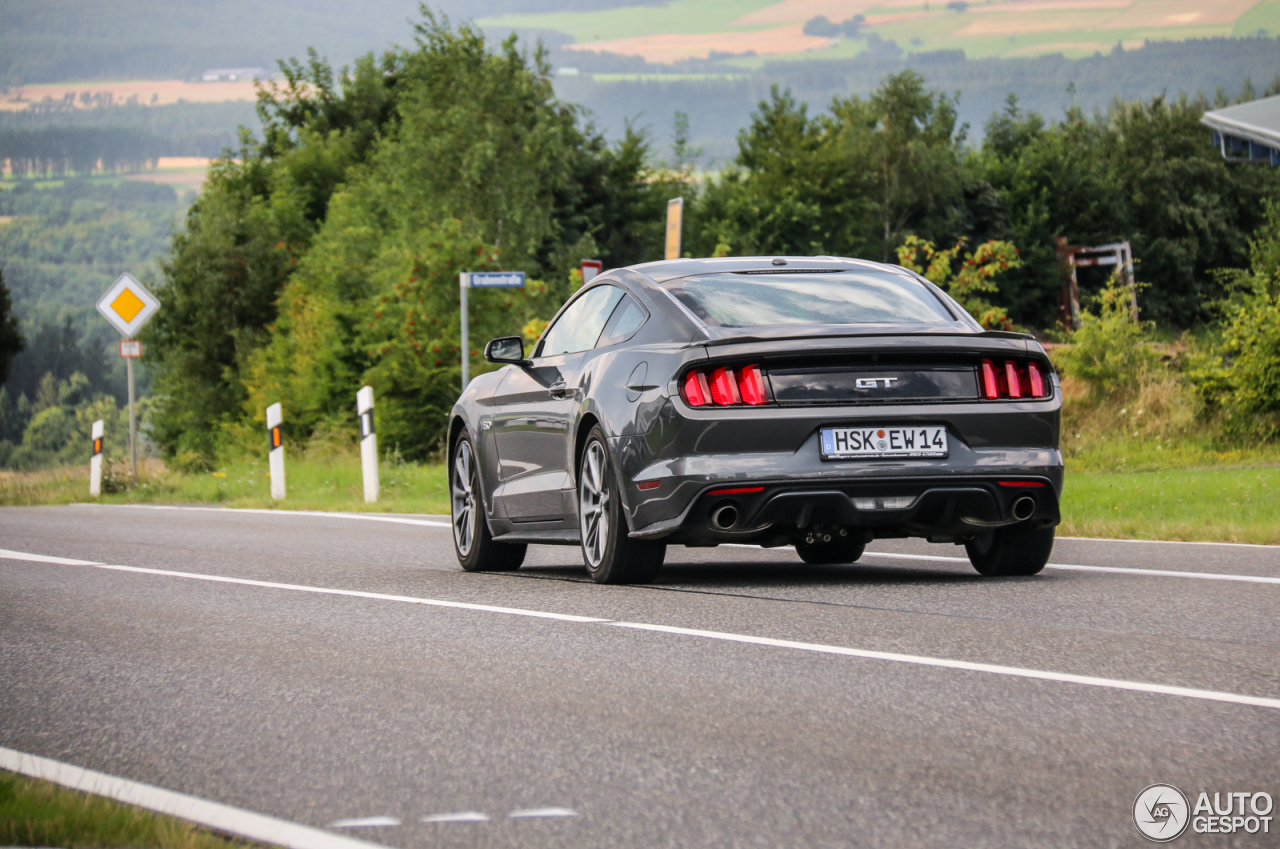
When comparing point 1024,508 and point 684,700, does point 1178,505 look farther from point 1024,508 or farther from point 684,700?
point 684,700

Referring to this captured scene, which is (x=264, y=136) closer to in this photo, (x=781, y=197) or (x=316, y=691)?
(x=781, y=197)

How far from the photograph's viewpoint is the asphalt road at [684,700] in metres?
3.80

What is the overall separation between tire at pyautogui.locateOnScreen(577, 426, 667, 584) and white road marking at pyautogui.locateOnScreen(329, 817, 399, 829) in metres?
4.17

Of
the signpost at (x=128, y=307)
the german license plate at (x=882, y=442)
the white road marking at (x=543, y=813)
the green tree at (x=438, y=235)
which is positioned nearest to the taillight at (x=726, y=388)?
the german license plate at (x=882, y=442)

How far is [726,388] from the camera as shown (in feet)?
24.5

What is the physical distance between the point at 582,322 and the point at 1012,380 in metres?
2.57

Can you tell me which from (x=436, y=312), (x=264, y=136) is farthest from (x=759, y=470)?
(x=264, y=136)

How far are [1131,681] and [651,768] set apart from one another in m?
1.86

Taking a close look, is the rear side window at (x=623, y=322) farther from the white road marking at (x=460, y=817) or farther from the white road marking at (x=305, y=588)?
the white road marking at (x=460, y=817)

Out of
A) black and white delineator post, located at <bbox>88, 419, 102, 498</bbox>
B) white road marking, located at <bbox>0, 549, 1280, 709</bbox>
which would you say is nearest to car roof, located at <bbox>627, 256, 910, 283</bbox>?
white road marking, located at <bbox>0, 549, 1280, 709</bbox>

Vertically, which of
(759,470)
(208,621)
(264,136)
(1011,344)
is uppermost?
(264,136)

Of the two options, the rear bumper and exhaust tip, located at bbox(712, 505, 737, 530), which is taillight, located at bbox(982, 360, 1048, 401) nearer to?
the rear bumper

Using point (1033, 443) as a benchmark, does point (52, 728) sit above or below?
below

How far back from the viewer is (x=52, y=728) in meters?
5.07
